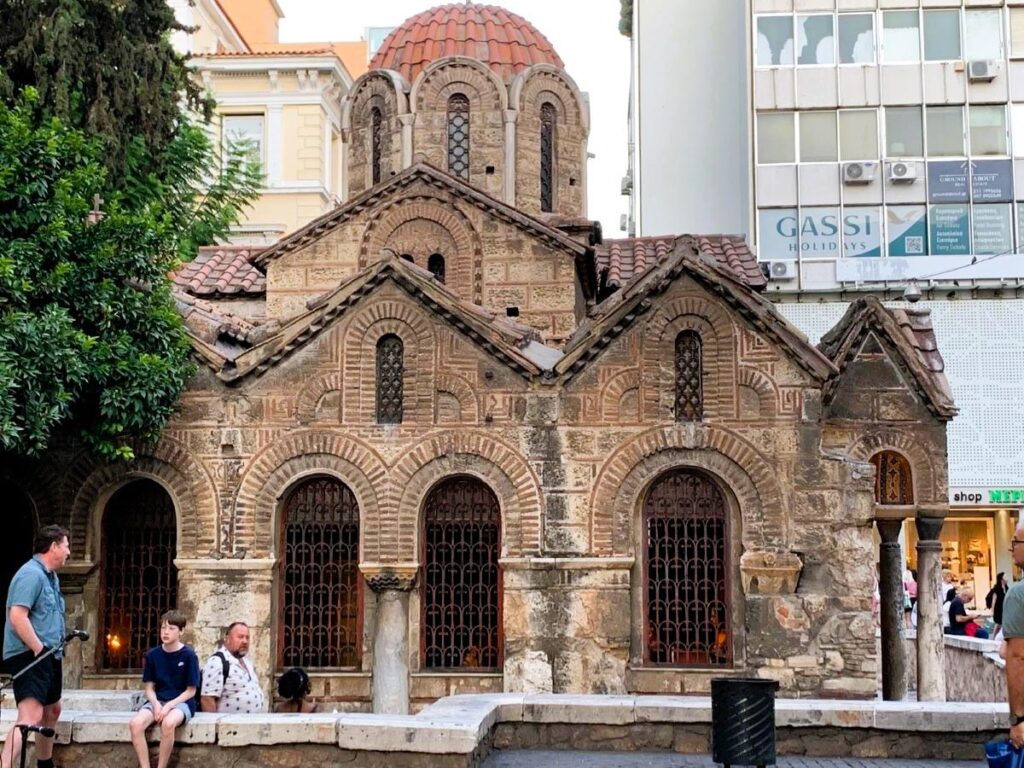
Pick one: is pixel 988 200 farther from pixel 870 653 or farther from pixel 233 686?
pixel 233 686

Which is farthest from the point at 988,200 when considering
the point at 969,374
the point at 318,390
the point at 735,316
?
the point at 318,390

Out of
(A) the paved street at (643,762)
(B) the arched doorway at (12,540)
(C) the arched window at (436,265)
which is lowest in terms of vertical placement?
(A) the paved street at (643,762)

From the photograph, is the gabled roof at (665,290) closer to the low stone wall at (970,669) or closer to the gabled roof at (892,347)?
the gabled roof at (892,347)

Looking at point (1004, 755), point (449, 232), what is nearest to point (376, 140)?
point (449, 232)

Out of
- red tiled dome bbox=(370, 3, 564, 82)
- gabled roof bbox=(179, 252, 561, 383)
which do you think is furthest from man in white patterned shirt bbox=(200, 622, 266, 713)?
red tiled dome bbox=(370, 3, 564, 82)

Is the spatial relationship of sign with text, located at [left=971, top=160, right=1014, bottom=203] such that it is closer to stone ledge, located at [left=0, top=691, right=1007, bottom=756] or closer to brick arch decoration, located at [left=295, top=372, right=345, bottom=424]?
brick arch decoration, located at [left=295, top=372, right=345, bottom=424]

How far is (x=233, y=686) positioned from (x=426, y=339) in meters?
6.50

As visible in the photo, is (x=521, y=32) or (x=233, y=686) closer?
(x=233, y=686)

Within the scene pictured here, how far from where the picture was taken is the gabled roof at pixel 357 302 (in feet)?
56.2

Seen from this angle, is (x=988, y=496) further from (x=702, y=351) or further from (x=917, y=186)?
(x=702, y=351)

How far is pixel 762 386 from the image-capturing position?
1686cm

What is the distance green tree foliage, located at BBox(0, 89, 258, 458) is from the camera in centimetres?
1474

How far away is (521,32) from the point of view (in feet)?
84.5

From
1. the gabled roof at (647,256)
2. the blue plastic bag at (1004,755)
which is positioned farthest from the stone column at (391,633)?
the blue plastic bag at (1004,755)
